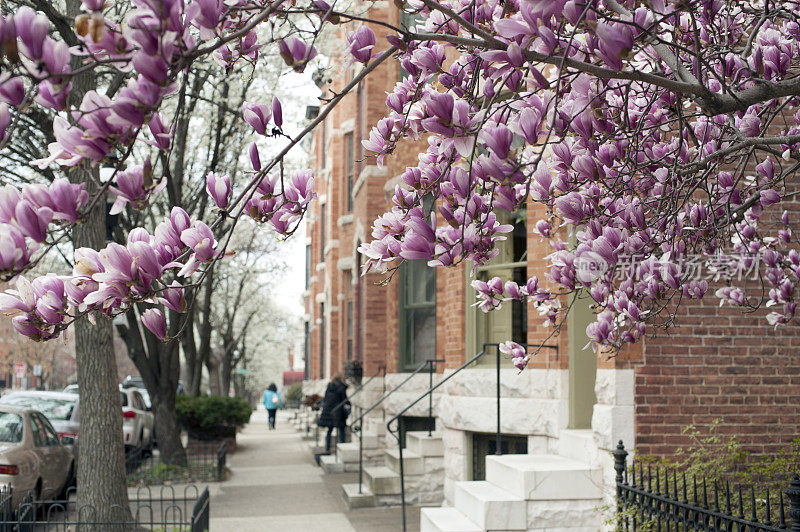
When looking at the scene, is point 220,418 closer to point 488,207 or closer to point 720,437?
point 720,437

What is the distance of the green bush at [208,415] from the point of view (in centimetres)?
2183

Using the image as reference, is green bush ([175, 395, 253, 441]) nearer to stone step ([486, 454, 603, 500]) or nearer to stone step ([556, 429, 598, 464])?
stone step ([556, 429, 598, 464])

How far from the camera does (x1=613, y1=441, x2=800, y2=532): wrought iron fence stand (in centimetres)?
477

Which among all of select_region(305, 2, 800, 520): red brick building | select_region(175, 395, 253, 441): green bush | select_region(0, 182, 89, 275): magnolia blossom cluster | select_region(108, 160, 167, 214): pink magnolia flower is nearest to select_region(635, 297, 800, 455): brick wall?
select_region(305, 2, 800, 520): red brick building

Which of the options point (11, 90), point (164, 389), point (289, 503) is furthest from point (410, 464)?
point (11, 90)

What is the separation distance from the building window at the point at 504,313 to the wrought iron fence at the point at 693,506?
3.27 m

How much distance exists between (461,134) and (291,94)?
58.5 ft

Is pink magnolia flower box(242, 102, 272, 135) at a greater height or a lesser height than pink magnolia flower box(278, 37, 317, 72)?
lesser

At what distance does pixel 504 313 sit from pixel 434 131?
25.5ft

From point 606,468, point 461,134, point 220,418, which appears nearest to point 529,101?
point 461,134

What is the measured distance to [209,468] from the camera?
16.3m

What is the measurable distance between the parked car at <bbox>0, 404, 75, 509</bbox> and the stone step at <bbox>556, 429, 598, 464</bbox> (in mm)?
6529

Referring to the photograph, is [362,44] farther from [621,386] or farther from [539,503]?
[539,503]

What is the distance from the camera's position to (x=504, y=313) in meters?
10.4
